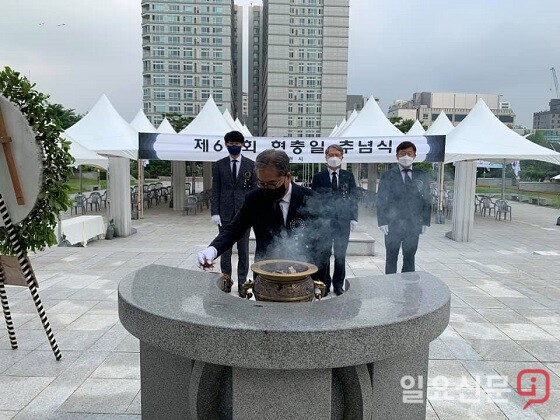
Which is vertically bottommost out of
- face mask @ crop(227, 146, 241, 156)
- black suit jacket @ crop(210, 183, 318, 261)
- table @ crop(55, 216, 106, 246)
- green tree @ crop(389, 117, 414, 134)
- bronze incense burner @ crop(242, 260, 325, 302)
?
table @ crop(55, 216, 106, 246)

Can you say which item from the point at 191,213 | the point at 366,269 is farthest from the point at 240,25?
the point at 366,269

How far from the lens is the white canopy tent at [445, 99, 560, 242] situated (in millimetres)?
10945

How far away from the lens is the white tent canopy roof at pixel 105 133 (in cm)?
1245

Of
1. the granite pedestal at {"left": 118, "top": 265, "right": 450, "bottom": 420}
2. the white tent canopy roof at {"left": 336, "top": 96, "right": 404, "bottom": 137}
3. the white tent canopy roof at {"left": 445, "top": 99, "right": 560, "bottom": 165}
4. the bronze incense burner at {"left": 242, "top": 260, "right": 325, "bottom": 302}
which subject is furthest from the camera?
the white tent canopy roof at {"left": 336, "top": 96, "right": 404, "bottom": 137}

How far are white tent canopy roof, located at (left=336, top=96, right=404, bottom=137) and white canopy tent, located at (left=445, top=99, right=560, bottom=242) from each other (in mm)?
2225

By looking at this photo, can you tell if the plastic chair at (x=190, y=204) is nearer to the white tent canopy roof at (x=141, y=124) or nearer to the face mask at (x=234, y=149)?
Result: the white tent canopy roof at (x=141, y=124)

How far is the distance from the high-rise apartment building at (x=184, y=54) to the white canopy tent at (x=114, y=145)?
5613 cm

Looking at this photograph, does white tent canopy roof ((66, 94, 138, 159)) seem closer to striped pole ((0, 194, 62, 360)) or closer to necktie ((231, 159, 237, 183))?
necktie ((231, 159, 237, 183))

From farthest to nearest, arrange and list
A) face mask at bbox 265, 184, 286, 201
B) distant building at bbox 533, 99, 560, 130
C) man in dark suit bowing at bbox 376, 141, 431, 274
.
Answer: distant building at bbox 533, 99, 560, 130 → man in dark suit bowing at bbox 376, 141, 431, 274 → face mask at bbox 265, 184, 286, 201

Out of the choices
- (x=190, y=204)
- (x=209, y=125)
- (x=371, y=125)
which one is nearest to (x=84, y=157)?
(x=209, y=125)

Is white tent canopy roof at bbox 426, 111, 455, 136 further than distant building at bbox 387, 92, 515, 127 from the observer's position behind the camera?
No

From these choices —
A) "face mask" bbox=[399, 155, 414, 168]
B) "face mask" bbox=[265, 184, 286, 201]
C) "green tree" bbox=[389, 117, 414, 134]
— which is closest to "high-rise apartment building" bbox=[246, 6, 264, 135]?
"green tree" bbox=[389, 117, 414, 134]

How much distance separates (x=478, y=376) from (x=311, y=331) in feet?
8.14

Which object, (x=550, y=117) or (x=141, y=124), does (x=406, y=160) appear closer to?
(x=141, y=124)
